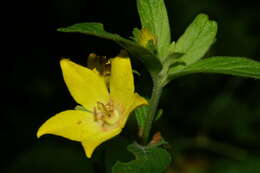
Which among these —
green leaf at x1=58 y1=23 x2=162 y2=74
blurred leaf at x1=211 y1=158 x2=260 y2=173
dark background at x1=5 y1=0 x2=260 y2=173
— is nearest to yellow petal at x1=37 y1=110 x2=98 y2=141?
green leaf at x1=58 y1=23 x2=162 y2=74

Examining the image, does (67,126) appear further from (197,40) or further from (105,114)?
(197,40)

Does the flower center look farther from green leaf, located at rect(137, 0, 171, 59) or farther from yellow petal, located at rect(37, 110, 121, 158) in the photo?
green leaf, located at rect(137, 0, 171, 59)

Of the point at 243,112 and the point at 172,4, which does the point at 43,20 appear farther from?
the point at 243,112

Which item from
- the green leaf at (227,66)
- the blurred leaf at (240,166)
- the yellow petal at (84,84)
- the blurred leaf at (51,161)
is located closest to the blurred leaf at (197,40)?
the green leaf at (227,66)

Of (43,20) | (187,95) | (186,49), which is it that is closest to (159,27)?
(186,49)

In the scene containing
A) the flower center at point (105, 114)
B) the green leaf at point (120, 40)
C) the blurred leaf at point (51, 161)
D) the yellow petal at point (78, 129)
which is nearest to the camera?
the green leaf at point (120, 40)

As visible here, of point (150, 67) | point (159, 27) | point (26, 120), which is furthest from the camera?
point (26, 120)

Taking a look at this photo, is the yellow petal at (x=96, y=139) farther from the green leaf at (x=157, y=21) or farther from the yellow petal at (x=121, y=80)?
the green leaf at (x=157, y=21)
